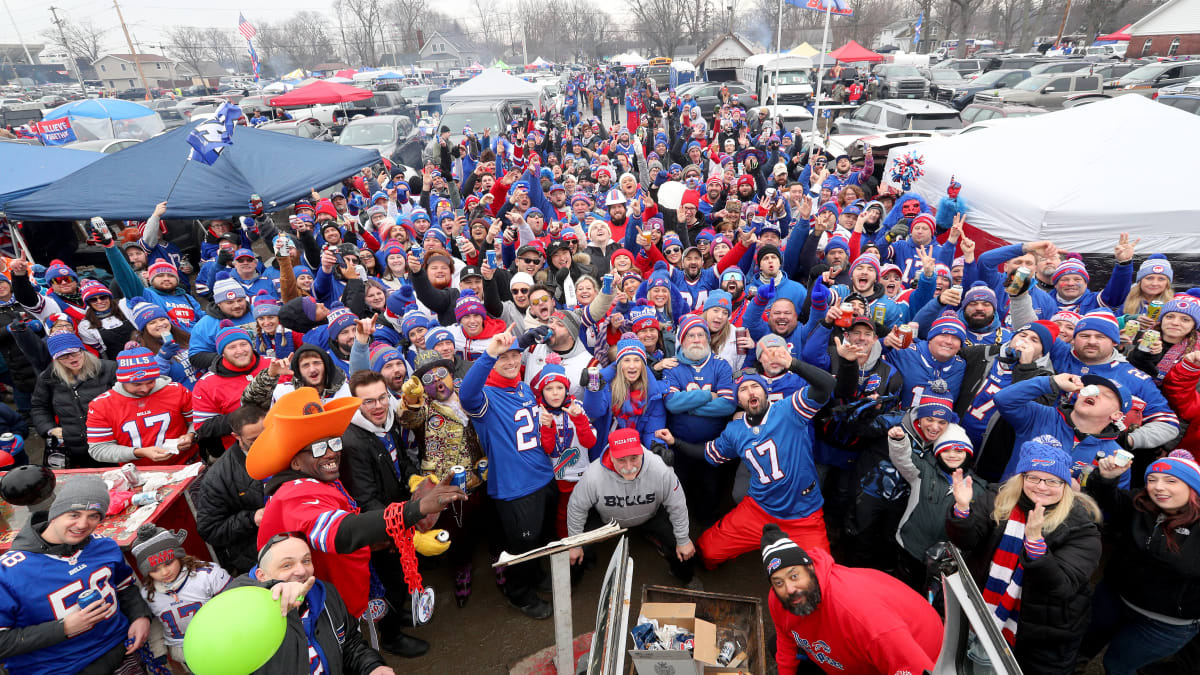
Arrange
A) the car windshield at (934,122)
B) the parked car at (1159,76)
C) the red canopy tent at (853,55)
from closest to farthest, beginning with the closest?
the car windshield at (934,122)
the parked car at (1159,76)
the red canopy tent at (853,55)

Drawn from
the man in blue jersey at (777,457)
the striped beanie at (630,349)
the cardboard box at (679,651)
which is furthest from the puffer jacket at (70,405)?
the man in blue jersey at (777,457)

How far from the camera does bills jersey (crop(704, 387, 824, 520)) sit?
384 centimetres

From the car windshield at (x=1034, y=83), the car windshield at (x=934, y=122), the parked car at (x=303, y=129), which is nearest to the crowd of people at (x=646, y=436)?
the car windshield at (x=934, y=122)

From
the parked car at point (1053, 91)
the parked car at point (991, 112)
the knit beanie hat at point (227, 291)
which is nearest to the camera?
the knit beanie hat at point (227, 291)

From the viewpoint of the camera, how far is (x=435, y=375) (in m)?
3.82

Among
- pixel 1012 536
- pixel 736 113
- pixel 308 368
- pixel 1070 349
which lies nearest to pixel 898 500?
pixel 1012 536

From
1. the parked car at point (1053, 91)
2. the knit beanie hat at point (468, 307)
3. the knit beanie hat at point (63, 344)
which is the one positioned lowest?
the knit beanie hat at point (468, 307)

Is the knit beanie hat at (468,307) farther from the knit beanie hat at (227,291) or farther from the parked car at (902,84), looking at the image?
the parked car at (902,84)

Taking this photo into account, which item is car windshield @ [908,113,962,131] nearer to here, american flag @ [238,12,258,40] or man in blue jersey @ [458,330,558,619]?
man in blue jersey @ [458,330,558,619]

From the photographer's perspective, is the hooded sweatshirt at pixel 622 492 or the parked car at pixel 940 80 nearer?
the hooded sweatshirt at pixel 622 492

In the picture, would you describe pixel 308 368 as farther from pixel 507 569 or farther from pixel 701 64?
pixel 701 64

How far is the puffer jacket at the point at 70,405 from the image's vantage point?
4441 millimetres

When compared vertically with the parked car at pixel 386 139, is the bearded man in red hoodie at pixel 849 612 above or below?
below

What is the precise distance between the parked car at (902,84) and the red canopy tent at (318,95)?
843 inches
